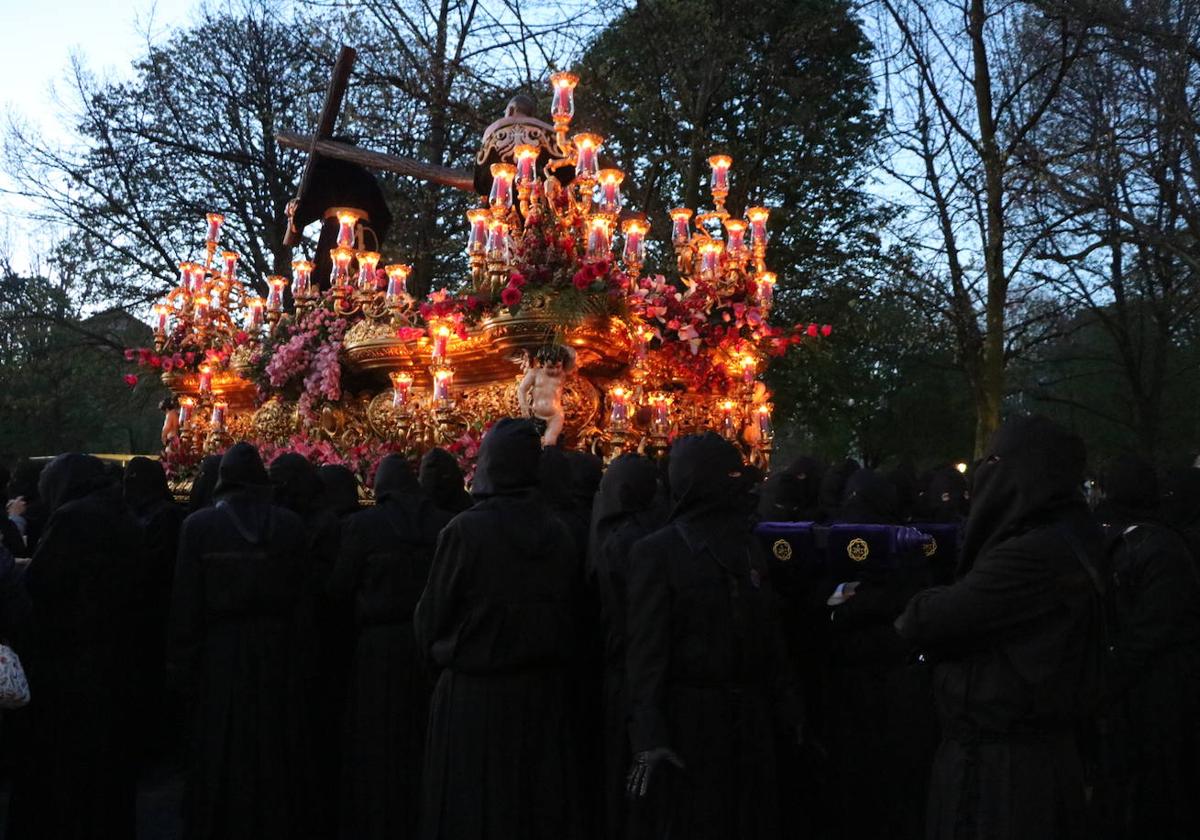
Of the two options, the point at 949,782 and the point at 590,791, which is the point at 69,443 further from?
the point at 949,782

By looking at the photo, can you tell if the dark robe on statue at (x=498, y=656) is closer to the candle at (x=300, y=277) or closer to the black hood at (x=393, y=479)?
the black hood at (x=393, y=479)

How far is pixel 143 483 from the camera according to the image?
7605 mm

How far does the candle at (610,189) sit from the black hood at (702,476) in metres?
5.60

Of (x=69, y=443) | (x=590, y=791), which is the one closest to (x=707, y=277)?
(x=590, y=791)

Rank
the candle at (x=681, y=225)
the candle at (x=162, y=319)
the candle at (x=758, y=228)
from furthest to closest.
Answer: the candle at (x=162, y=319) < the candle at (x=758, y=228) < the candle at (x=681, y=225)

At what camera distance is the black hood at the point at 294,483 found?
7441mm

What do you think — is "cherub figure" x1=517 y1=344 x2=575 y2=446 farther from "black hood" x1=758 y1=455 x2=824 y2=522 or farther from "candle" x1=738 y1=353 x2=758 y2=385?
"black hood" x1=758 y1=455 x2=824 y2=522

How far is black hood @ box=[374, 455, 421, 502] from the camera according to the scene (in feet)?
21.0

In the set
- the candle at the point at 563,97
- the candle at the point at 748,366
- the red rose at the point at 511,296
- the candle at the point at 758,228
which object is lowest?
the candle at the point at 748,366

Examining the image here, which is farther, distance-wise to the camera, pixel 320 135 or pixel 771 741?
pixel 320 135

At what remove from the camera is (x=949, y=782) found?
3.79 m

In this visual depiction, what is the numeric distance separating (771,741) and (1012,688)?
1.30 m

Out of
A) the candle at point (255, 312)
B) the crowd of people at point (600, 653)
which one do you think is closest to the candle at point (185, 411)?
the candle at point (255, 312)

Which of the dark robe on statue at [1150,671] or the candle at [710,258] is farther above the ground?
the candle at [710,258]
